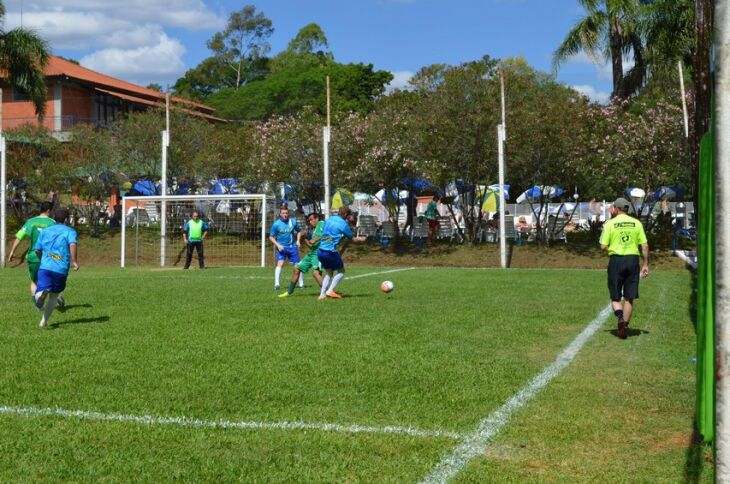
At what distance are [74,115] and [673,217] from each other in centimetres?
3481

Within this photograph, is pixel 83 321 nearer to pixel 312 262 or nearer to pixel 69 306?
pixel 69 306

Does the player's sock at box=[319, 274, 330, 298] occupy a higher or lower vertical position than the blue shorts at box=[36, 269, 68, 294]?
lower

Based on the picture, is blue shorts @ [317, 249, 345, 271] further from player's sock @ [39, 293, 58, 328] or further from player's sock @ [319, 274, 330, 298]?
player's sock @ [39, 293, 58, 328]

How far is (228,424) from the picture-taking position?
684cm

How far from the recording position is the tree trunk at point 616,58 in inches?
1512

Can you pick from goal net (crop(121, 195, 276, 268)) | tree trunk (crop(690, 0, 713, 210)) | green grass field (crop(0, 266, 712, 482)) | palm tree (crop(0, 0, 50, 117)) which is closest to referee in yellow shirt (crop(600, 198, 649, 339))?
green grass field (crop(0, 266, 712, 482))

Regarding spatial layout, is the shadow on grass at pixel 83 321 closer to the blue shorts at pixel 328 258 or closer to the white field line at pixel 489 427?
the blue shorts at pixel 328 258

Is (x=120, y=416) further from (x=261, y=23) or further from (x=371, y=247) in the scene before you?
(x=261, y=23)

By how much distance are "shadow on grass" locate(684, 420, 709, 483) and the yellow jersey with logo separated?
5.76 metres

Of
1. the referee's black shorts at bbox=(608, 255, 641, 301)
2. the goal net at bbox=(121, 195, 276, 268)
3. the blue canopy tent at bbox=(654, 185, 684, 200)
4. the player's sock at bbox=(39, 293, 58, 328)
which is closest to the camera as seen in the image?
Answer: the referee's black shorts at bbox=(608, 255, 641, 301)

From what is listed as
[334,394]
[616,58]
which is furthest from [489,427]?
[616,58]

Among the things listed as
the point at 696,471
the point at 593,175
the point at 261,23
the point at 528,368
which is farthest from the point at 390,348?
the point at 261,23

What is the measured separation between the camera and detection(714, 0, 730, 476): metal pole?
11.0 feet

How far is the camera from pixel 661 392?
8.24 m
